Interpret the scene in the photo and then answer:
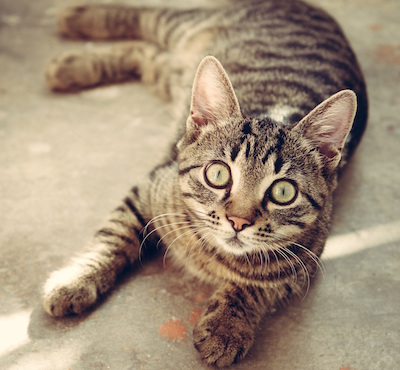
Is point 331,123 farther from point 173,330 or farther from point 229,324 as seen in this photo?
point 173,330

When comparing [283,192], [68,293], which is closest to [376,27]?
[283,192]

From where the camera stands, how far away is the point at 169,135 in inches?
121

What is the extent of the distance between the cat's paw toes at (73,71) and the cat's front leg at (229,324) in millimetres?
1991

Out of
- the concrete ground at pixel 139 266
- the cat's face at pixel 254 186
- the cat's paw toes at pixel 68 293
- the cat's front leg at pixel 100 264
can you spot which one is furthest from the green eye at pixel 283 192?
the cat's paw toes at pixel 68 293

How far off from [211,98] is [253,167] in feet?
1.24

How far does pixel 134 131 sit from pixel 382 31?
2573mm

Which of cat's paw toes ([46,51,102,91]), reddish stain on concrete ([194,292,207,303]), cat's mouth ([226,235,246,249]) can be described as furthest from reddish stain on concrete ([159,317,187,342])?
cat's paw toes ([46,51,102,91])

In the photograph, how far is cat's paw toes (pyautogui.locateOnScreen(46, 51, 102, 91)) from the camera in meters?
3.37

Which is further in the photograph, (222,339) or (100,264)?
(100,264)

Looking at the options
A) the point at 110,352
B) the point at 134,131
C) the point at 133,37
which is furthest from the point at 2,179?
the point at 133,37

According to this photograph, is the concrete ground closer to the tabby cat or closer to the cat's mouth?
the tabby cat

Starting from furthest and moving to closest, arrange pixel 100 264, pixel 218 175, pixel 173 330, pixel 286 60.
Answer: pixel 286 60 < pixel 100 264 < pixel 173 330 < pixel 218 175

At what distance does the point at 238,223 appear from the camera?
1.84m

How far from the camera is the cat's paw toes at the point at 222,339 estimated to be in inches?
75.0
